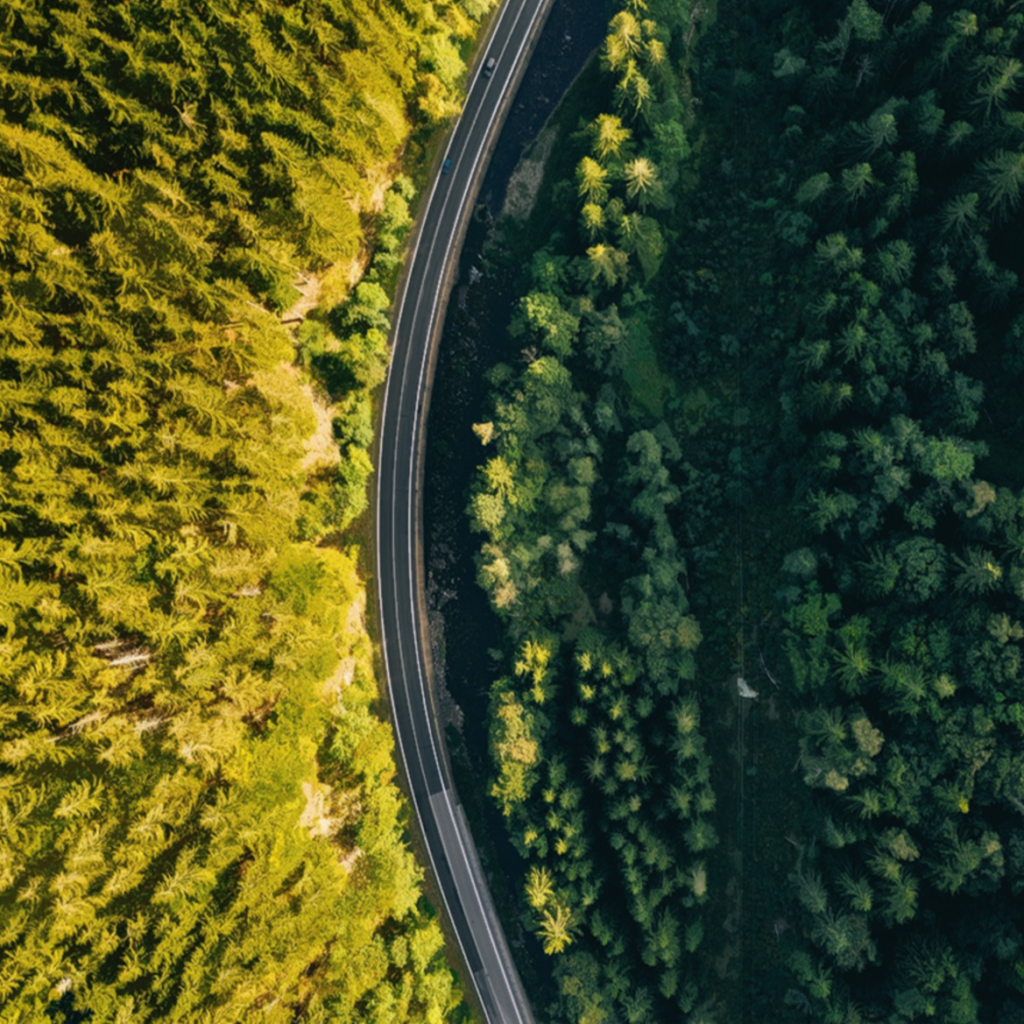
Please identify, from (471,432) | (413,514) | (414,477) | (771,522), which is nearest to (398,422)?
(414,477)

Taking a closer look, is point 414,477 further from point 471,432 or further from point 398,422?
point 471,432

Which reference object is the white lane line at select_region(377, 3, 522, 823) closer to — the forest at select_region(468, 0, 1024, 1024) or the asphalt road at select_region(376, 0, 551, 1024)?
the asphalt road at select_region(376, 0, 551, 1024)

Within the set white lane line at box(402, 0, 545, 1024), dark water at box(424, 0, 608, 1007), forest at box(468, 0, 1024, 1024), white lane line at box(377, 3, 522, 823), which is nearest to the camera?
forest at box(468, 0, 1024, 1024)

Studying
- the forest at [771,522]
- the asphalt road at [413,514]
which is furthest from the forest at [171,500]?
the forest at [771,522]

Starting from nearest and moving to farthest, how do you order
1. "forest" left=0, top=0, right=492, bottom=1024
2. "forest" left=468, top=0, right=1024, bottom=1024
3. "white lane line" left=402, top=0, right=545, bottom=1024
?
1. "forest" left=0, top=0, right=492, bottom=1024
2. "forest" left=468, top=0, right=1024, bottom=1024
3. "white lane line" left=402, top=0, right=545, bottom=1024

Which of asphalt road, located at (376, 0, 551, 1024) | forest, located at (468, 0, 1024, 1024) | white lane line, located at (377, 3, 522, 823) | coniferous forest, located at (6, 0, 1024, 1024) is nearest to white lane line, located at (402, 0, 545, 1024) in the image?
asphalt road, located at (376, 0, 551, 1024)

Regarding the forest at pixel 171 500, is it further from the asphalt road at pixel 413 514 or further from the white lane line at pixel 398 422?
the asphalt road at pixel 413 514
